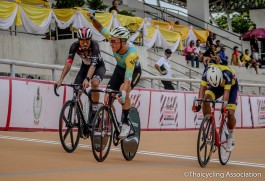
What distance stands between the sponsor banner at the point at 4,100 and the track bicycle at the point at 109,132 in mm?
4199

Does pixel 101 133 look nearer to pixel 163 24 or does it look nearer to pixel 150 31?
pixel 150 31

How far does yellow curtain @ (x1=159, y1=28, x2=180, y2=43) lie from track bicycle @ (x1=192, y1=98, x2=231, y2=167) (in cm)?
1748

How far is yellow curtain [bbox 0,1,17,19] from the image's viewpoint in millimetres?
20998

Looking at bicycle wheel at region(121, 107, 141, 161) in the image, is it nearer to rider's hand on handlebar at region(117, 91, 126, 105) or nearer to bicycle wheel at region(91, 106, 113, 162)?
bicycle wheel at region(91, 106, 113, 162)

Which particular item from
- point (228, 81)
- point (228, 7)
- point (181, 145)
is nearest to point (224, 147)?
point (228, 81)

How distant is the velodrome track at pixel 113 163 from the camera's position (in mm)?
8766

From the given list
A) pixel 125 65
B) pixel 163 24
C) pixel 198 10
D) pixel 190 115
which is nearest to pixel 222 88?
pixel 125 65

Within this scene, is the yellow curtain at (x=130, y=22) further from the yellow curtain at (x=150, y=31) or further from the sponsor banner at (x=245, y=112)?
the sponsor banner at (x=245, y=112)

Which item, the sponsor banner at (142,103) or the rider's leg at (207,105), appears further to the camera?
the sponsor banner at (142,103)

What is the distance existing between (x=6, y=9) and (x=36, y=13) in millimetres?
1411

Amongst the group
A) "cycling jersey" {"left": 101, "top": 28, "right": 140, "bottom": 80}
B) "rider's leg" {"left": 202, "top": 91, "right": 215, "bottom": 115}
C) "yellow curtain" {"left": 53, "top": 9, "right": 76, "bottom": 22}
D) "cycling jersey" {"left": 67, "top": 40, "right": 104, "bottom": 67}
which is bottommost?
"rider's leg" {"left": 202, "top": 91, "right": 215, "bottom": 115}

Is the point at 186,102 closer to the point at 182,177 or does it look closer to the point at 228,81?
the point at 228,81

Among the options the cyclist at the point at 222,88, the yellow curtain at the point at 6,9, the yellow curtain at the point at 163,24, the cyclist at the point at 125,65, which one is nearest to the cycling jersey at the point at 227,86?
the cyclist at the point at 222,88

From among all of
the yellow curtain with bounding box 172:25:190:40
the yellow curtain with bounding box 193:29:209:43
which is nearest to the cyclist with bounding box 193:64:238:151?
the yellow curtain with bounding box 172:25:190:40
